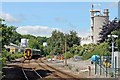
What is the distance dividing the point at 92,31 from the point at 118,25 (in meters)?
33.9

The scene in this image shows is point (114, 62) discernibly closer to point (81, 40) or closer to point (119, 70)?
point (119, 70)

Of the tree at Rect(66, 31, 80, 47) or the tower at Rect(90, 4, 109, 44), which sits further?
the tree at Rect(66, 31, 80, 47)

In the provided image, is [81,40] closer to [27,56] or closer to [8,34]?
[8,34]

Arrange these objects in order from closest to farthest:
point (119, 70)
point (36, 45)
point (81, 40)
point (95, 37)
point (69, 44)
→ point (119, 70)
point (95, 37)
point (69, 44)
point (81, 40)
point (36, 45)

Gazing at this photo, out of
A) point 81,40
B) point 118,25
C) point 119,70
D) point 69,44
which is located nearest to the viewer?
point 119,70

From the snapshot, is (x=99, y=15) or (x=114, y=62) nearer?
(x=114, y=62)

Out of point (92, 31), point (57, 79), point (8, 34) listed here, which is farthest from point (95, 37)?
point (57, 79)

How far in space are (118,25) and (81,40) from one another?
55.7 m

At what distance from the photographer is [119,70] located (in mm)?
30500

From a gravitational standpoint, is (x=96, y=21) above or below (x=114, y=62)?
above

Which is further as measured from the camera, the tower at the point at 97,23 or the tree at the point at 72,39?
the tree at the point at 72,39

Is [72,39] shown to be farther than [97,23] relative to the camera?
Yes

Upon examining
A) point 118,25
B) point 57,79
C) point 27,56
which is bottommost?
point 57,79

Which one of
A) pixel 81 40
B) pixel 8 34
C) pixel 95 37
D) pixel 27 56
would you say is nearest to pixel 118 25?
pixel 8 34
